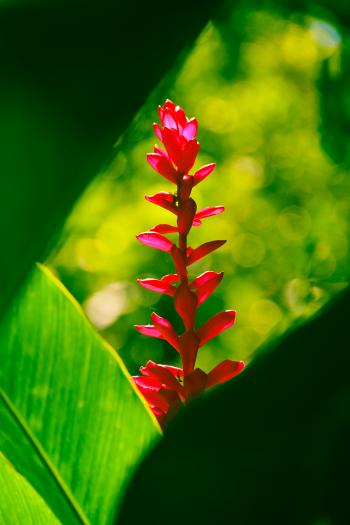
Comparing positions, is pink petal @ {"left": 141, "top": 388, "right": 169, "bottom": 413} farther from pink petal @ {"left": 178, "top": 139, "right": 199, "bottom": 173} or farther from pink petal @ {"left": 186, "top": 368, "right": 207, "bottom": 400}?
pink petal @ {"left": 178, "top": 139, "right": 199, "bottom": 173}

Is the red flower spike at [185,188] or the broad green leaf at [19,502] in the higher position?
the red flower spike at [185,188]

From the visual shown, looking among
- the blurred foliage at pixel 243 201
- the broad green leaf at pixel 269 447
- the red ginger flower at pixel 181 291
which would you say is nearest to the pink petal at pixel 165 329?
the red ginger flower at pixel 181 291

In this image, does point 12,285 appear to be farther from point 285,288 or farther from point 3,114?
point 285,288

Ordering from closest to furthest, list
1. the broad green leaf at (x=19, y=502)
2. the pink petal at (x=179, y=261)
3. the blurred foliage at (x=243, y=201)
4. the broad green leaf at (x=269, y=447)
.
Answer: the broad green leaf at (x=269, y=447), the broad green leaf at (x=19, y=502), the pink petal at (x=179, y=261), the blurred foliage at (x=243, y=201)

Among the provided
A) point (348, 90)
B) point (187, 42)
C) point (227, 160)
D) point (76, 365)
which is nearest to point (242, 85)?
point (227, 160)

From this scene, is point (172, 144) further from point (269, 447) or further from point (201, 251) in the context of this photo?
point (269, 447)

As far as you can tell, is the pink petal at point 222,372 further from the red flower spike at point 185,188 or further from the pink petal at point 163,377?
the red flower spike at point 185,188

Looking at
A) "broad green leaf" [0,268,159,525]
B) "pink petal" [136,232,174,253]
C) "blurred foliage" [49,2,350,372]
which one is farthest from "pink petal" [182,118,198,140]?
"blurred foliage" [49,2,350,372]
